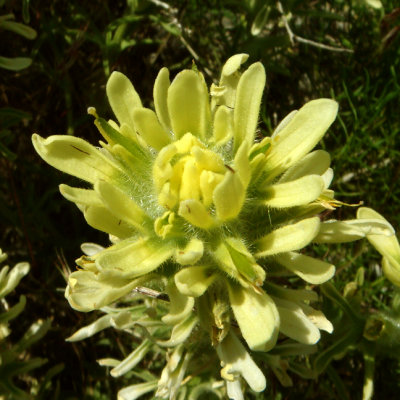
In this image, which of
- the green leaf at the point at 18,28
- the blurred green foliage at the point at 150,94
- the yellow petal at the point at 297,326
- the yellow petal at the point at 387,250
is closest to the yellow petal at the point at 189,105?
the yellow petal at the point at 297,326

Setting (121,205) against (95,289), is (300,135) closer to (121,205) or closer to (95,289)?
(121,205)

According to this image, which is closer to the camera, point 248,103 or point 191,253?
point 191,253

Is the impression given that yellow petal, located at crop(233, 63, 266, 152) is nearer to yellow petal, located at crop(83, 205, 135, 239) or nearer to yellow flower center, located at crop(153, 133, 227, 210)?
yellow flower center, located at crop(153, 133, 227, 210)

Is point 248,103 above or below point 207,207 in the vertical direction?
above

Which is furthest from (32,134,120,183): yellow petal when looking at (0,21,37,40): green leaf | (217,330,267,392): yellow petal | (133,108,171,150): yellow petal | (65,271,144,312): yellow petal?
(0,21,37,40): green leaf

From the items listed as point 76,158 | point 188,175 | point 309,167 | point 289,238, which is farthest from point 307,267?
point 76,158

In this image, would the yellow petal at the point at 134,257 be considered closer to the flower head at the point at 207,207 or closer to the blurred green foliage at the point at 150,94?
the flower head at the point at 207,207

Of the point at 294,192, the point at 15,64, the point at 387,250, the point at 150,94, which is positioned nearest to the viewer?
the point at 294,192

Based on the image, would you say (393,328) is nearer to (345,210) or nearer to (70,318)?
(345,210)
